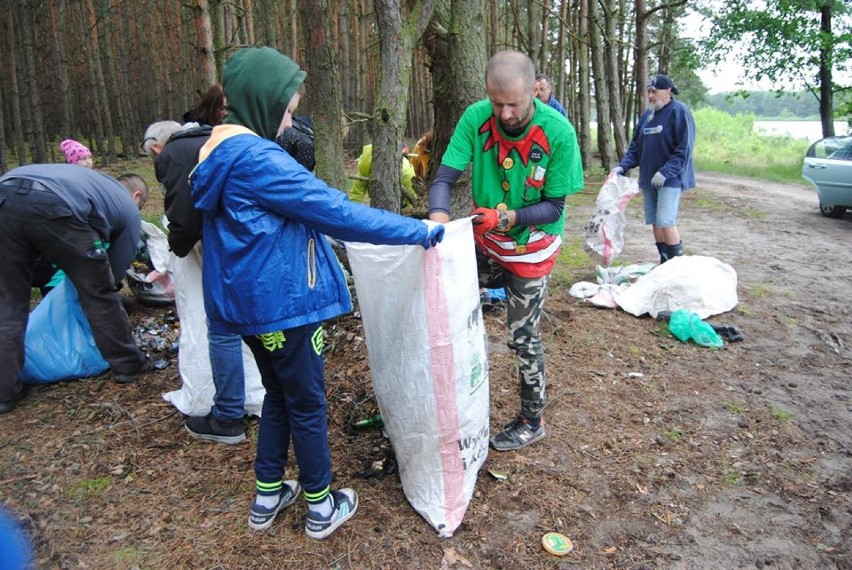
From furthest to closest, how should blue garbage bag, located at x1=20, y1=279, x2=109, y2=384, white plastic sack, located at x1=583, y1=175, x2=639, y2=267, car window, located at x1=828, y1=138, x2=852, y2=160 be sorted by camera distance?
car window, located at x1=828, y1=138, x2=852, y2=160
white plastic sack, located at x1=583, y1=175, x2=639, y2=267
blue garbage bag, located at x1=20, y1=279, x2=109, y2=384

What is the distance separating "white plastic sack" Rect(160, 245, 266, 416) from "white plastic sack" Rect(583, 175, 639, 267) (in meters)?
3.34

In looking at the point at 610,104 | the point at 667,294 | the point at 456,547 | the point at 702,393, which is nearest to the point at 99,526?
the point at 456,547

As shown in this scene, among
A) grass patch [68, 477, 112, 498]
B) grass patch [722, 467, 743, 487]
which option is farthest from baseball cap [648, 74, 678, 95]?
grass patch [68, 477, 112, 498]

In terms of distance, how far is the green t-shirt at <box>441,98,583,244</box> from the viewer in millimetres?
2441

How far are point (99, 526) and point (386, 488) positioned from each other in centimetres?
115

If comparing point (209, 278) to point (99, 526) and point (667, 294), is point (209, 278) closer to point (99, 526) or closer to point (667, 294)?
point (99, 526)

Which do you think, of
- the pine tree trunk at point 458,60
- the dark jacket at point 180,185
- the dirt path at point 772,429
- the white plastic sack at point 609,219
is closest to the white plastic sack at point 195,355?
the dark jacket at point 180,185

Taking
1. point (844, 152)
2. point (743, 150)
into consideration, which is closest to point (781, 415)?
point (844, 152)

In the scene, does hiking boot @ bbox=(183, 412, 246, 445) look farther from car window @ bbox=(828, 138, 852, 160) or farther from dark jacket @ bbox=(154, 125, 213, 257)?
car window @ bbox=(828, 138, 852, 160)

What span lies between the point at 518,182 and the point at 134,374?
2.62 meters

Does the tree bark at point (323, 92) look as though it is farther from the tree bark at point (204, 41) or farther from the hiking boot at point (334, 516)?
the hiking boot at point (334, 516)

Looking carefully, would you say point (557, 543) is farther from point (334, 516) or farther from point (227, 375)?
point (227, 375)

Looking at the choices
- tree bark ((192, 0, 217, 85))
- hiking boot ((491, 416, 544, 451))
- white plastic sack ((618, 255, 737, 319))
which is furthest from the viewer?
tree bark ((192, 0, 217, 85))

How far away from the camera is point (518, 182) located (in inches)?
99.4
